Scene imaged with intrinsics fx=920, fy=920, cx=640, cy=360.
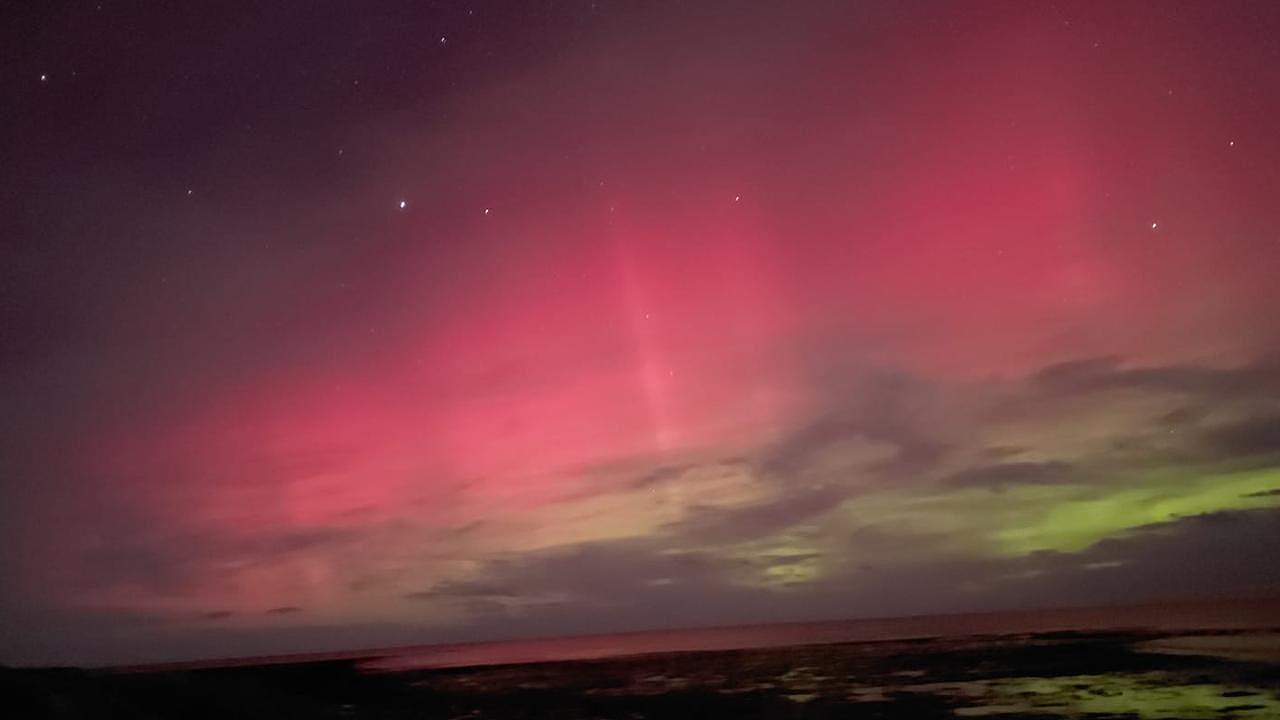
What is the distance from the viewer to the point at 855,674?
35500mm

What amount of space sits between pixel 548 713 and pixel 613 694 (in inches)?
240

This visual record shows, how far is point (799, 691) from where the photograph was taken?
97.4 ft

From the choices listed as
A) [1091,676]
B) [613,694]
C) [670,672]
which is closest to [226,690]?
[613,694]

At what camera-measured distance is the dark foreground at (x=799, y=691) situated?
21.6m

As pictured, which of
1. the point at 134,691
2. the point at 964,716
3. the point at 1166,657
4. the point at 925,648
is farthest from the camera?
the point at 925,648

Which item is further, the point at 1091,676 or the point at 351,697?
the point at 351,697

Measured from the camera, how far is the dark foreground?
70.9 ft

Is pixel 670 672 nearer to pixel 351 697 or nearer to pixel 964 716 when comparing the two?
pixel 351 697

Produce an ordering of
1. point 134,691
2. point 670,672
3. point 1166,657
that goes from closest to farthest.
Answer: point 134,691, point 1166,657, point 670,672

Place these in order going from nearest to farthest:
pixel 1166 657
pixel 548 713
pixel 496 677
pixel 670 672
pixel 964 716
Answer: pixel 964 716 < pixel 548 713 < pixel 1166 657 < pixel 670 672 < pixel 496 677

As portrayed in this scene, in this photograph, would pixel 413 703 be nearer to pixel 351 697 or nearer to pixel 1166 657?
pixel 351 697

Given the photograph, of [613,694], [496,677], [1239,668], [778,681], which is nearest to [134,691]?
[613,694]

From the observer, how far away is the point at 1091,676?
97.7ft

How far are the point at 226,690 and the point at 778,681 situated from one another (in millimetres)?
18732
